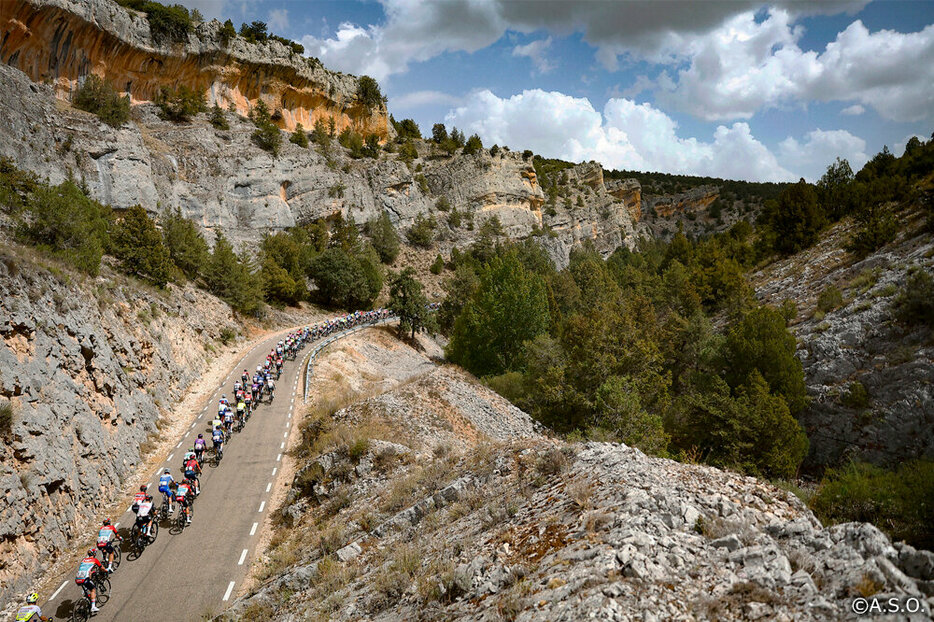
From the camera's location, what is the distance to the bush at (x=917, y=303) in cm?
2425

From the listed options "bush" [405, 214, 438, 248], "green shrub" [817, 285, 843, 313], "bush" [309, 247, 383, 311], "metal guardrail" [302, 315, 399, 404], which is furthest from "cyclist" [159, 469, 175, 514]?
"bush" [405, 214, 438, 248]

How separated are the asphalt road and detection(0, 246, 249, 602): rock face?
133 centimetres

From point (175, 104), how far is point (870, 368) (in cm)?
7155

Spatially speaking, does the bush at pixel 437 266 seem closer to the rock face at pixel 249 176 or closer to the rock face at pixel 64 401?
the rock face at pixel 249 176

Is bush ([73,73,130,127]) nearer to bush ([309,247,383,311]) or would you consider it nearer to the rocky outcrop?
bush ([309,247,383,311])

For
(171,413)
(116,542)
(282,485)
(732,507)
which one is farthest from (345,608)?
(171,413)

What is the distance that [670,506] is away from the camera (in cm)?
723

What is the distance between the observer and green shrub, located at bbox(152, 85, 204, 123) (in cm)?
5931

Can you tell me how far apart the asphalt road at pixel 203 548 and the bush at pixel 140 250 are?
13794 millimetres

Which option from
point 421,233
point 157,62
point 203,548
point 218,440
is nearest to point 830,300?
point 218,440

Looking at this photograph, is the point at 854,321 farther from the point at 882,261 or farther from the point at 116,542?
the point at 116,542

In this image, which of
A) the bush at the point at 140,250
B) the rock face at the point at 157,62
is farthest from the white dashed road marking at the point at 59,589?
the rock face at the point at 157,62

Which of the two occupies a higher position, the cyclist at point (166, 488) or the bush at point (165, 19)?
the bush at point (165, 19)

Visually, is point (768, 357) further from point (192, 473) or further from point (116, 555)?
point (116, 555)
